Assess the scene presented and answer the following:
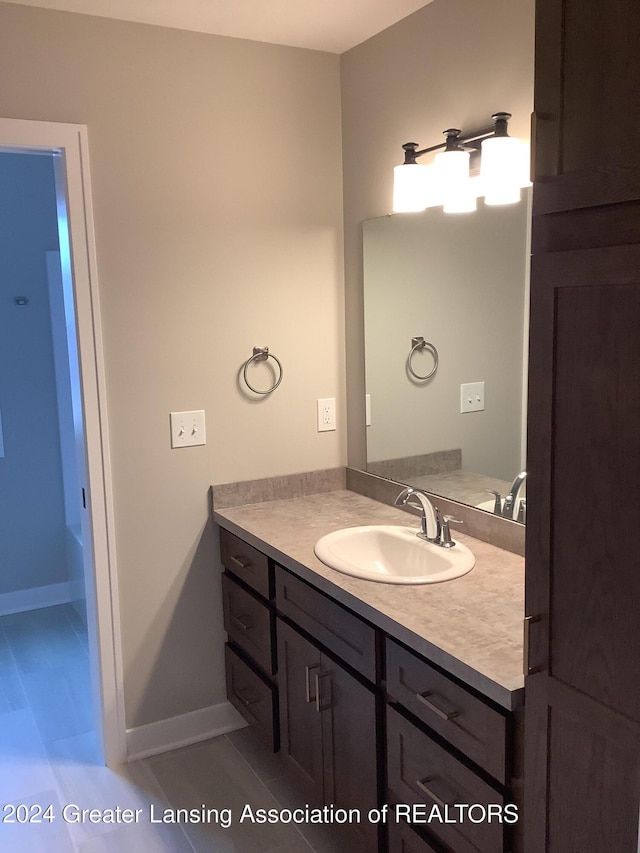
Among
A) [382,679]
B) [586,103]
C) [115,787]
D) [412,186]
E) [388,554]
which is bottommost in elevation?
[115,787]

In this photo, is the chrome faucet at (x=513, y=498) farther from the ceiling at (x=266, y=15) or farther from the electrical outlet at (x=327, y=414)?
the ceiling at (x=266, y=15)

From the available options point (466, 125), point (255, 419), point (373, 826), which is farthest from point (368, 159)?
point (373, 826)

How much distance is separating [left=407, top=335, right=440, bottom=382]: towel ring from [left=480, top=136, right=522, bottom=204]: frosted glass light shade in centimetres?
53

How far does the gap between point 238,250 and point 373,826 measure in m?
1.76

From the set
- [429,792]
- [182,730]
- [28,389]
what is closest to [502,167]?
[429,792]

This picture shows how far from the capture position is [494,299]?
2.14 meters

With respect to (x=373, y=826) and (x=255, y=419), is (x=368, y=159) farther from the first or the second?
(x=373, y=826)

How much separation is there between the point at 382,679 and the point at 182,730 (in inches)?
46.9

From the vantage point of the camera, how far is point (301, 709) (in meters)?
2.17

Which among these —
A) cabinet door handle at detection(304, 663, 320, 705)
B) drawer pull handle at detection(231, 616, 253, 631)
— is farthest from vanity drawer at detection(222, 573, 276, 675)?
cabinet door handle at detection(304, 663, 320, 705)

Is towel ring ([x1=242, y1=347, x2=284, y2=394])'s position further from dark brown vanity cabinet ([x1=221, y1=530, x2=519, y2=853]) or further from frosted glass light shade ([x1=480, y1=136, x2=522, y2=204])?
frosted glass light shade ([x1=480, y1=136, x2=522, y2=204])

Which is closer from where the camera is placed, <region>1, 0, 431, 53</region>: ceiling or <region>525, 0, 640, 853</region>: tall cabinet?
<region>525, 0, 640, 853</region>: tall cabinet

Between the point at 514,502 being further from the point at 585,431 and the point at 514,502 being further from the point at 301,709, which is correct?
the point at 585,431

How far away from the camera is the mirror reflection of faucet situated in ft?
6.82
